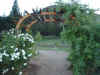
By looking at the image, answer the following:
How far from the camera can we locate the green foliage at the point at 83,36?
355cm

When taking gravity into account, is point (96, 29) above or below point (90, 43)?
above

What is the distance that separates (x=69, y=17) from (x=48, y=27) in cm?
1522

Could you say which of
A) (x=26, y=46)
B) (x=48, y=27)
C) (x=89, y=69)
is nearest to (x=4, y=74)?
(x=26, y=46)

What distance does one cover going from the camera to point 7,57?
4.41m

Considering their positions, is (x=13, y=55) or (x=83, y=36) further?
(x=13, y=55)

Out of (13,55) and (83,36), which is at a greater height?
(83,36)

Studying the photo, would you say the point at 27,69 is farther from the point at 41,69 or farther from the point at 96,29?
the point at 96,29

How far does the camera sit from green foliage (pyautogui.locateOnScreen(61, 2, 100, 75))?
355cm

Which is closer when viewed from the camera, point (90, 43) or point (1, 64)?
point (90, 43)

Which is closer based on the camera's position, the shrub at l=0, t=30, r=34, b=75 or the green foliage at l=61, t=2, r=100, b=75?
the green foliage at l=61, t=2, r=100, b=75

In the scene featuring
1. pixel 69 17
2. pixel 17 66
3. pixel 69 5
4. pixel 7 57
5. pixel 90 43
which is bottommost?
pixel 17 66

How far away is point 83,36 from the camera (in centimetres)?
363

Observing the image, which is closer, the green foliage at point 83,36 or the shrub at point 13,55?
the green foliage at point 83,36

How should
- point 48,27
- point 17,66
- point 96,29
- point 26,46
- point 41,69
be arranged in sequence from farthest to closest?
point 48,27 < point 41,69 < point 26,46 < point 17,66 < point 96,29
